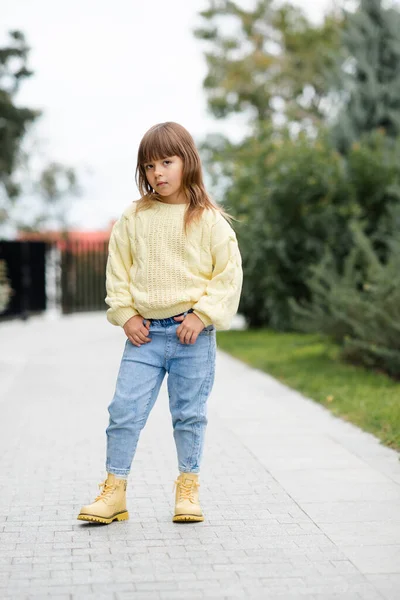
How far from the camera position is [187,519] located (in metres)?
4.59

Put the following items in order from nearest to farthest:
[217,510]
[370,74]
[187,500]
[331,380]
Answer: [187,500], [217,510], [331,380], [370,74]

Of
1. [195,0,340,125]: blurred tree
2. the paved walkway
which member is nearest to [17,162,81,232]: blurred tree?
[195,0,340,125]: blurred tree

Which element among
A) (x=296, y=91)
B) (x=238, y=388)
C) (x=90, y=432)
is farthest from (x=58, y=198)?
(x=90, y=432)

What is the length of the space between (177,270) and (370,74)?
13.4 metres

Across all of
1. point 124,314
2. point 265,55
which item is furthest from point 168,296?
point 265,55

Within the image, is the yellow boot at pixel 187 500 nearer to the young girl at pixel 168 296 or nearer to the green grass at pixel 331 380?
the young girl at pixel 168 296

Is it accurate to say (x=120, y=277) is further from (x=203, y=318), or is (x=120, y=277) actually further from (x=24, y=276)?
(x=24, y=276)

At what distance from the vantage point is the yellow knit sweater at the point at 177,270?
4.54m

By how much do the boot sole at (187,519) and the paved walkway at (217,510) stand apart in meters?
0.03

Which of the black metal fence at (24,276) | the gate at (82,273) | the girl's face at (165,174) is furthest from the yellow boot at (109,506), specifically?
the gate at (82,273)

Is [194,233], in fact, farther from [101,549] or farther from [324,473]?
[324,473]

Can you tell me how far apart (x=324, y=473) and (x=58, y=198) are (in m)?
28.5

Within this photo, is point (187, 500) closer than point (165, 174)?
No

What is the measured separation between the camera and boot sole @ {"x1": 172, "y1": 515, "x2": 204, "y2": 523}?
15.1 ft
